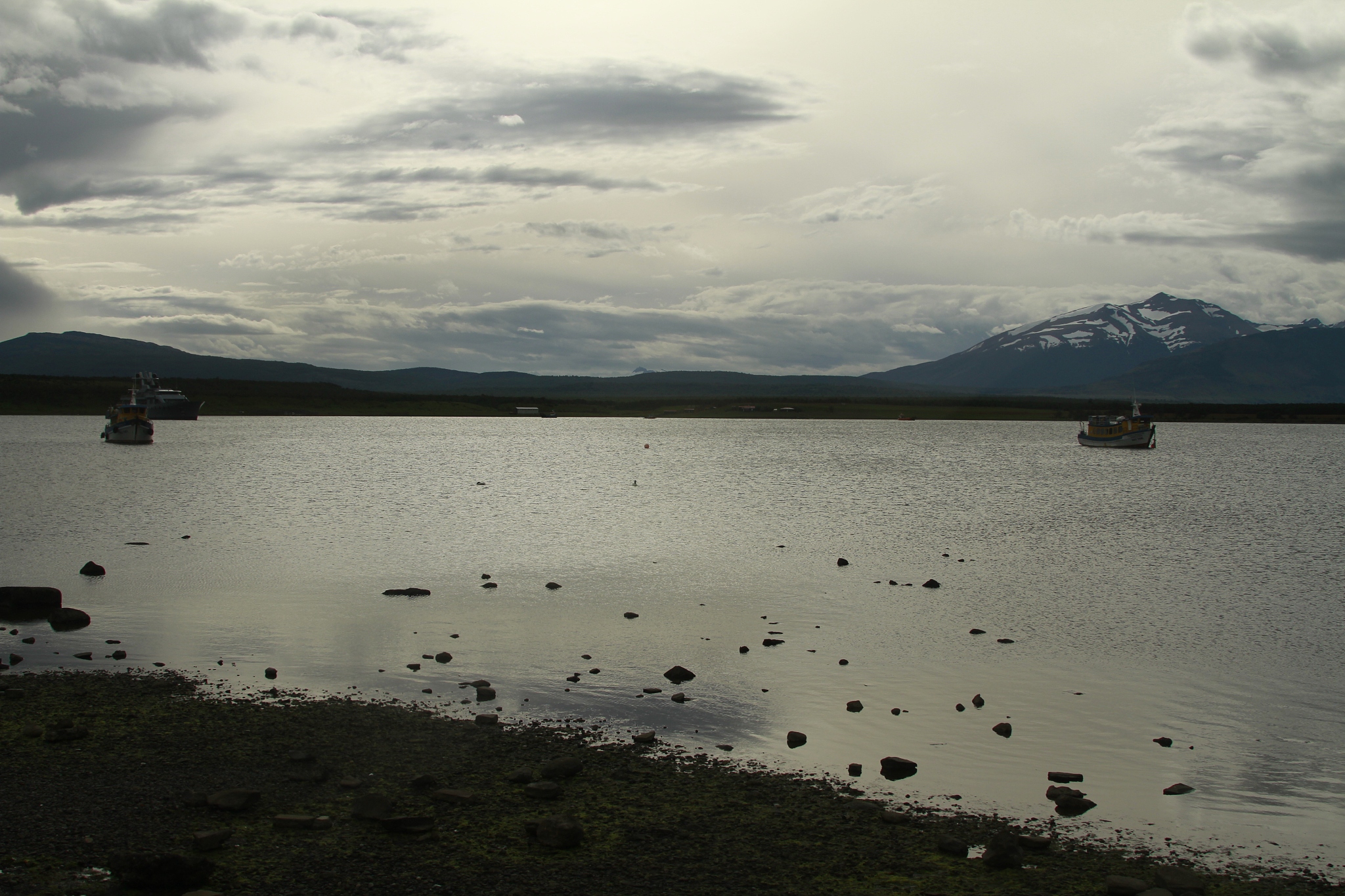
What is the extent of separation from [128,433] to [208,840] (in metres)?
117

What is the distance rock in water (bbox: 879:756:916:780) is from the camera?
47.1ft

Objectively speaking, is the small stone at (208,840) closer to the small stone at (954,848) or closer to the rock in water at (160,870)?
the rock in water at (160,870)

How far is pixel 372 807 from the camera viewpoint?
478 inches

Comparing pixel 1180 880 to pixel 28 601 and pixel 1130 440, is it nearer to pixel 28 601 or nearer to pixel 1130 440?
pixel 28 601

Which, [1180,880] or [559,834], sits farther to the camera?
[559,834]

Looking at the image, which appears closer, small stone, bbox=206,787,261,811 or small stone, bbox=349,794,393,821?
small stone, bbox=349,794,393,821

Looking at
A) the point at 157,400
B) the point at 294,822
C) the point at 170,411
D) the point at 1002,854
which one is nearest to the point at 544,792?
the point at 294,822

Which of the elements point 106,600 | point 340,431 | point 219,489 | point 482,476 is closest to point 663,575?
point 106,600

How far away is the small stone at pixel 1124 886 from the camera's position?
415 inches

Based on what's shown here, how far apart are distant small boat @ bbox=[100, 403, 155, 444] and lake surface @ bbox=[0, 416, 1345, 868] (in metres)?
49.3

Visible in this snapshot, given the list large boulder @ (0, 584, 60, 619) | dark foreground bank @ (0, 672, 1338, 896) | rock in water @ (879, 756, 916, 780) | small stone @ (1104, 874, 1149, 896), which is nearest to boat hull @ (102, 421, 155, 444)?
large boulder @ (0, 584, 60, 619)

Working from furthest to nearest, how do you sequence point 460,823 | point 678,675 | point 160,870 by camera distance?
point 678,675, point 460,823, point 160,870

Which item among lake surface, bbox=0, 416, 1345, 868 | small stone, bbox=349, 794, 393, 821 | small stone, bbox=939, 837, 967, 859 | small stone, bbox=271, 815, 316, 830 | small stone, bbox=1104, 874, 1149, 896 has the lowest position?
lake surface, bbox=0, 416, 1345, 868

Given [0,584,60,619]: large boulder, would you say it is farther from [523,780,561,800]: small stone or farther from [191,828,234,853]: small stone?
[523,780,561,800]: small stone
